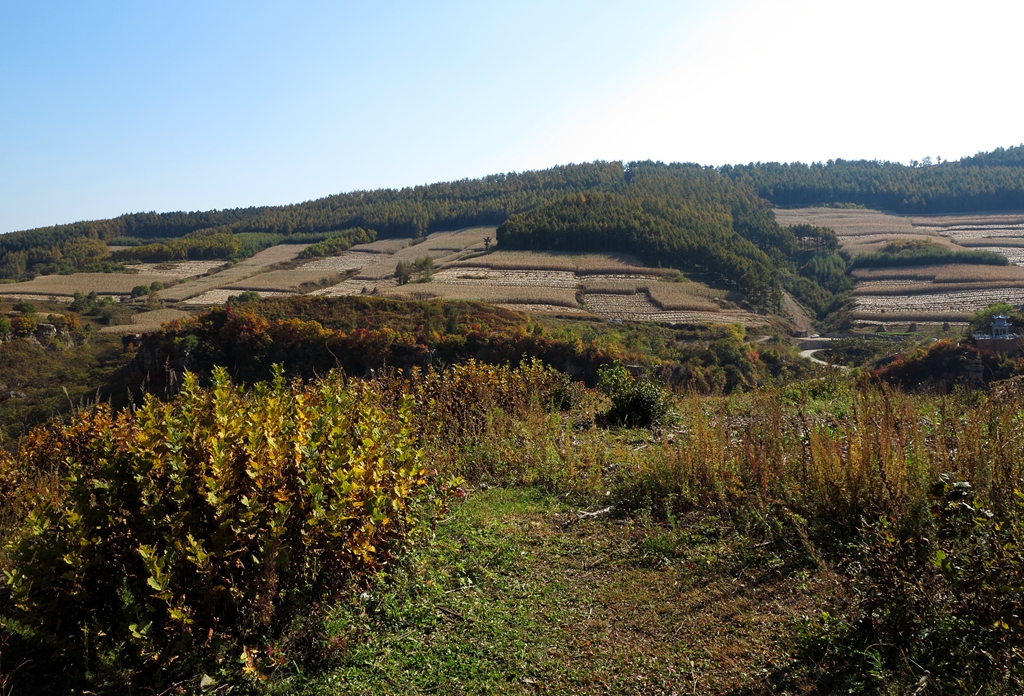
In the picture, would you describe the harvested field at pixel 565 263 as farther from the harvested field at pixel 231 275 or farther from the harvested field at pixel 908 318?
the harvested field at pixel 231 275

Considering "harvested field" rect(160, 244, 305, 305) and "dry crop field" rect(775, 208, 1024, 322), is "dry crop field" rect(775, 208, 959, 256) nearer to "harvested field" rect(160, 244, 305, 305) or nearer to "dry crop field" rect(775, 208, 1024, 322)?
"dry crop field" rect(775, 208, 1024, 322)

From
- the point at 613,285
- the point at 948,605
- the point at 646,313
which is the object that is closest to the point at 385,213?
the point at 613,285

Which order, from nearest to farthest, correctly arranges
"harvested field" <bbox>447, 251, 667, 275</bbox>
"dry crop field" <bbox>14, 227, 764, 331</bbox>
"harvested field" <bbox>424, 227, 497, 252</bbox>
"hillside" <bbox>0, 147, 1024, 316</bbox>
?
"dry crop field" <bbox>14, 227, 764, 331</bbox> < "harvested field" <bbox>447, 251, 667, 275</bbox> < "hillside" <bbox>0, 147, 1024, 316</bbox> < "harvested field" <bbox>424, 227, 497, 252</bbox>

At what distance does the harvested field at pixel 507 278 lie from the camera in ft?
221

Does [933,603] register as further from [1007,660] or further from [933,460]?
[933,460]

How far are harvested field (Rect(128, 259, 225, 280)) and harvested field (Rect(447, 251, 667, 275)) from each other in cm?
3598

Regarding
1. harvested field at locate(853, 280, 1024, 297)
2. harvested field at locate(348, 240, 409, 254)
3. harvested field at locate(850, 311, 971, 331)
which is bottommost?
harvested field at locate(850, 311, 971, 331)

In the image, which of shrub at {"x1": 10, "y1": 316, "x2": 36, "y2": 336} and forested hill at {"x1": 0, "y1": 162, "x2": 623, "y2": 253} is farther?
forested hill at {"x1": 0, "y1": 162, "x2": 623, "y2": 253}

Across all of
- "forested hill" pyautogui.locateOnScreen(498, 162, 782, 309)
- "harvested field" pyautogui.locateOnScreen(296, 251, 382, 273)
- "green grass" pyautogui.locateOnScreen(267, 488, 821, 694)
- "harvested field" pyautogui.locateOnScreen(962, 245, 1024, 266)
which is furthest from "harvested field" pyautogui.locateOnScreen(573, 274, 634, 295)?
"green grass" pyautogui.locateOnScreen(267, 488, 821, 694)

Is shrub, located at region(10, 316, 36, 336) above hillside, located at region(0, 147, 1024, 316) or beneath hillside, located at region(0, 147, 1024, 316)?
beneath

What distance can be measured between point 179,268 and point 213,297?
2640 centimetres

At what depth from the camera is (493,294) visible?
2445 inches

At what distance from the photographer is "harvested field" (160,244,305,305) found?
7325cm

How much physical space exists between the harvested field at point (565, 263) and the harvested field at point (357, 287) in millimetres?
9487
